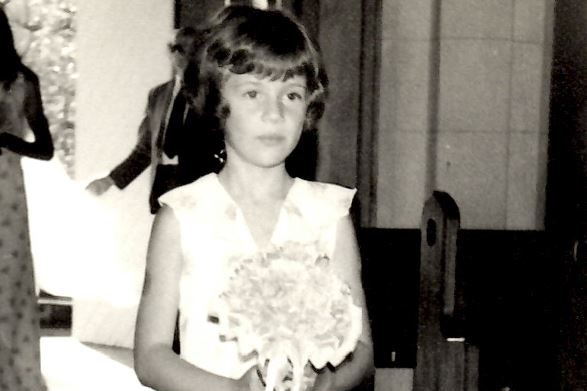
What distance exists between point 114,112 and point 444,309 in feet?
7.57

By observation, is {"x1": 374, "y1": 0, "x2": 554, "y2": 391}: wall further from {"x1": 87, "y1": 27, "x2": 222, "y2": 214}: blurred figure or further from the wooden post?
the wooden post

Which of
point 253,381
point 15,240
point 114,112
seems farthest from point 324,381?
point 114,112

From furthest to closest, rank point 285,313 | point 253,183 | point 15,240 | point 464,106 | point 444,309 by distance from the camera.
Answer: point 464,106 < point 15,240 < point 444,309 < point 253,183 < point 285,313

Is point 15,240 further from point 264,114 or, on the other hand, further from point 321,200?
point 264,114

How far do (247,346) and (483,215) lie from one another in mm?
2149

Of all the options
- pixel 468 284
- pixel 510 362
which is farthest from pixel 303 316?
pixel 510 362

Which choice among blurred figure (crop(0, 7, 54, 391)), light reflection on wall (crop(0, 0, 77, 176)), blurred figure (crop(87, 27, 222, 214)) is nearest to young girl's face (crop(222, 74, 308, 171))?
blurred figure (crop(87, 27, 222, 214))

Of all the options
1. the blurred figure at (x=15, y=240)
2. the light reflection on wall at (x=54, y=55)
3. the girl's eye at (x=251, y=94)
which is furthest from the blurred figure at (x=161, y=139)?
the girl's eye at (x=251, y=94)

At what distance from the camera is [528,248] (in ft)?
8.71

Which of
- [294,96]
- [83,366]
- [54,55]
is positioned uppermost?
[54,55]

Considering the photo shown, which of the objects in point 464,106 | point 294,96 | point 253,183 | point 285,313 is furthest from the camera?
point 464,106

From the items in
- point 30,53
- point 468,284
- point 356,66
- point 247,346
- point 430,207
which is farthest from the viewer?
point 30,53

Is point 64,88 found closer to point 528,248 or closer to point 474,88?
point 474,88

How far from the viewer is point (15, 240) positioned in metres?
3.11
